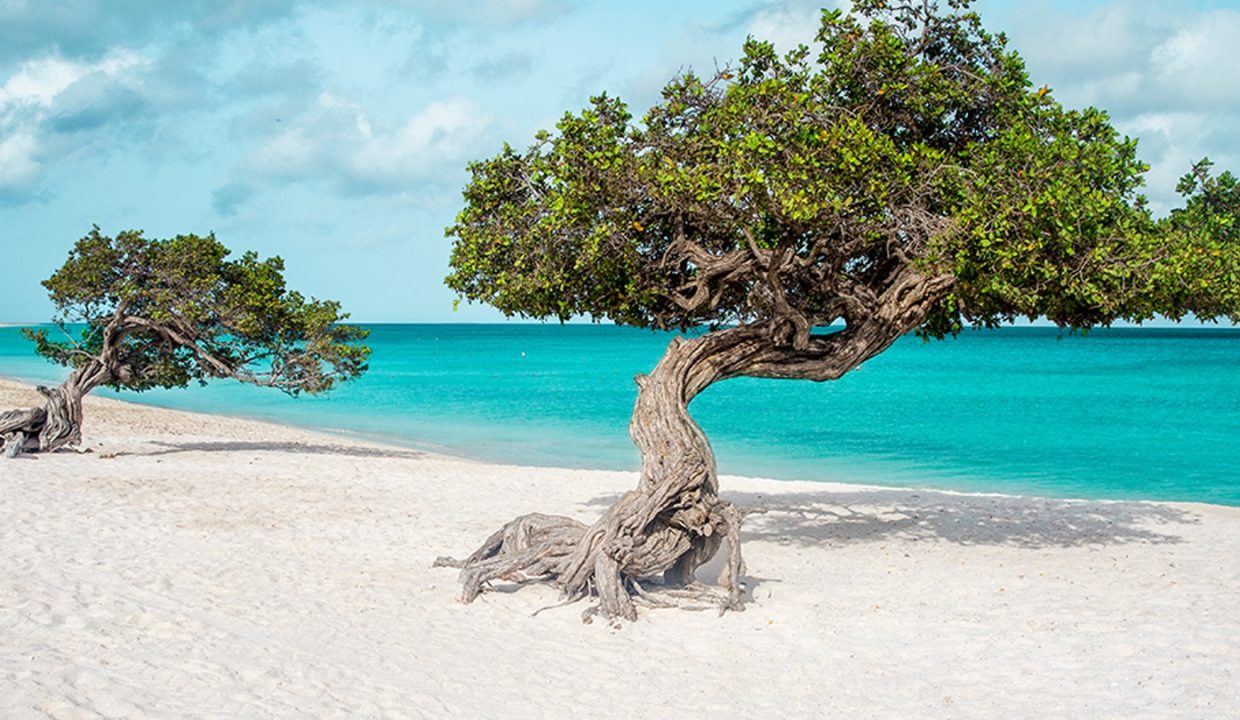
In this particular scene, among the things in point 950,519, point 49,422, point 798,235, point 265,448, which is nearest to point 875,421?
point 265,448

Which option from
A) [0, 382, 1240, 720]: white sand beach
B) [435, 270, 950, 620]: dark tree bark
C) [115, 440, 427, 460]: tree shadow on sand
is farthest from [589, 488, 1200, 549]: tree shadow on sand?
[115, 440, 427, 460]: tree shadow on sand

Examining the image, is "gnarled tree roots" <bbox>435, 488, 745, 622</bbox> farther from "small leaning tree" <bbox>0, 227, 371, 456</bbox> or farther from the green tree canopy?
"small leaning tree" <bbox>0, 227, 371, 456</bbox>

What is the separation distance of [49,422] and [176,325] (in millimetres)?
3169

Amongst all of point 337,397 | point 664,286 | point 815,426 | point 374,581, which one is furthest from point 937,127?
point 337,397

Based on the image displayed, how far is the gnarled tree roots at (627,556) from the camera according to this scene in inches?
411

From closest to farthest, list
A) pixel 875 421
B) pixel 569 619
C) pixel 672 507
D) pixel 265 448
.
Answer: pixel 569 619, pixel 672 507, pixel 265 448, pixel 875 421

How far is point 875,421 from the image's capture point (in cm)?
4241

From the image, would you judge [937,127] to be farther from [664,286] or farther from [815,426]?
[815,426]

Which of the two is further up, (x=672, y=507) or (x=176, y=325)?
(x=176, y=325)

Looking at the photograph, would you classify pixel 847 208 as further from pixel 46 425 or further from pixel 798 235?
pixel 46 425

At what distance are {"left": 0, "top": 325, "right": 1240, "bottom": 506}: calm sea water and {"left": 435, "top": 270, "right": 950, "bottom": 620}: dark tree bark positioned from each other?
46.3ft

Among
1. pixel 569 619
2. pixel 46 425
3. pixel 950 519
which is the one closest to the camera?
pixel 569 619

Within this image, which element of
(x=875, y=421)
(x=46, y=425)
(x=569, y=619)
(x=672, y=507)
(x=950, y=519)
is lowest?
(x=569, y=619)

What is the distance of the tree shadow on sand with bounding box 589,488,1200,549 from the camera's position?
14680 mm
